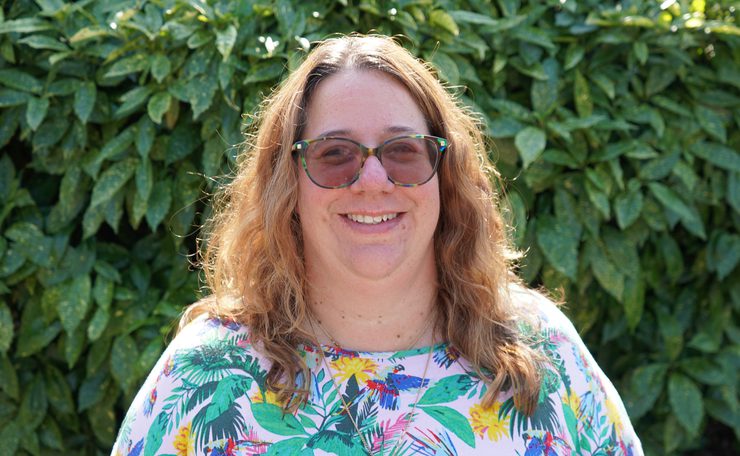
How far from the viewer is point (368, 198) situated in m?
1.90

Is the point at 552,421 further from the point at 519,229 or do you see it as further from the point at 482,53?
the point at 482,53

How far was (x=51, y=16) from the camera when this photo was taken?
9.84 ft

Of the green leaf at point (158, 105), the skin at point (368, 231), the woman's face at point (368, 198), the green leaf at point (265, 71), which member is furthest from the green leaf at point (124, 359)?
the woman's face at point (368, 198)

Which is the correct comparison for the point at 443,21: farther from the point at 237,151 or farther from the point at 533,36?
the point at 237,151

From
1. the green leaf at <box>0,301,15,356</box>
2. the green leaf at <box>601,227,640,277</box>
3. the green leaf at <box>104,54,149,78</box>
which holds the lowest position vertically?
the green leaf at <box>0,301,15,356</box>

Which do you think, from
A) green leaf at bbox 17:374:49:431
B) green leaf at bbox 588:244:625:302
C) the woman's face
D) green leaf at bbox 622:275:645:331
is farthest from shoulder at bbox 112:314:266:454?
green leaf at bbox 622:275:645:331

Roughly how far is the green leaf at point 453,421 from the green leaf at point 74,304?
149cm

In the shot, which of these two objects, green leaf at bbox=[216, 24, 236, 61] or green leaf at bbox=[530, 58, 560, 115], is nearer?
green leaf at bbox=[216, 24, 236, 61]

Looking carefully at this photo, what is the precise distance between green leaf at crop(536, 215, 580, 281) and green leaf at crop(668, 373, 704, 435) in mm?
599

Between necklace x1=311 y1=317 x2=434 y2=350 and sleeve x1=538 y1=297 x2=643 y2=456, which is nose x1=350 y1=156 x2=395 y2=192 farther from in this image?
sleeve x1=538 y1=297 x2=643 y2=456

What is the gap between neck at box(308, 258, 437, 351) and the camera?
201 centimetres

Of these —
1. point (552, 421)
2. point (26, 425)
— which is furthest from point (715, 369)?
point (26, 425)

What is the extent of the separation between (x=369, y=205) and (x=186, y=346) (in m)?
0.52

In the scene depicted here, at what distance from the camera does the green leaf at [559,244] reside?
9.84 feet
